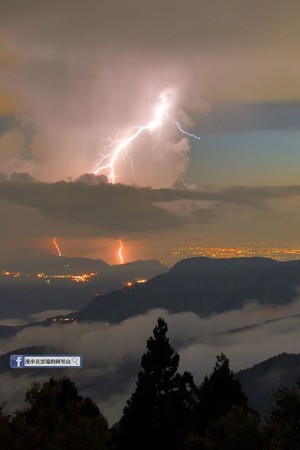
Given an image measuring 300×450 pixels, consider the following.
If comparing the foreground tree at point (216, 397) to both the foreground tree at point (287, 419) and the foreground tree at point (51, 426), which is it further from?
the foreground tree at point (287, 419)

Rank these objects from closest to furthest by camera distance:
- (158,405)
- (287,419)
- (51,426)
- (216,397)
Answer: (287,419) → (51,426) → (216,397) → (158,405)

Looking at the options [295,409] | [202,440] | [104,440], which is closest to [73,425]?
[104,440]

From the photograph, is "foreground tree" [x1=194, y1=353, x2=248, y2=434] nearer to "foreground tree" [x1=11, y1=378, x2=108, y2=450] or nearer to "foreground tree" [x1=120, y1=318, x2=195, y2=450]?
"foreground tree" [x1=120, y1=318, x2=195, y2=450]

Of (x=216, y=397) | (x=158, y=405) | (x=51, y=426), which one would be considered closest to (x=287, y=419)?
(x=51, y=426)

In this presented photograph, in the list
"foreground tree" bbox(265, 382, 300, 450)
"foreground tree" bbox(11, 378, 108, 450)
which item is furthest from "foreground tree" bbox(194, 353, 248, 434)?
"foreground tree" bbox(265, 382, 300, 450)

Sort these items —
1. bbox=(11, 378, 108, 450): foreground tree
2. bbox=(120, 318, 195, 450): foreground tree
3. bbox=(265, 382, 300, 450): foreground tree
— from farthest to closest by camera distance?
bbox=(120, 318, 195, 450): foreground tree
bbox=(11, 378, 108, 450): foreground tree
bbox=(265, 382, 300, 450): foreground tree

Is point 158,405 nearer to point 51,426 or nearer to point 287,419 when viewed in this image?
point 51,426

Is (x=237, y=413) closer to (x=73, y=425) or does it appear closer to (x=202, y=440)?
(x=202, y=440)
